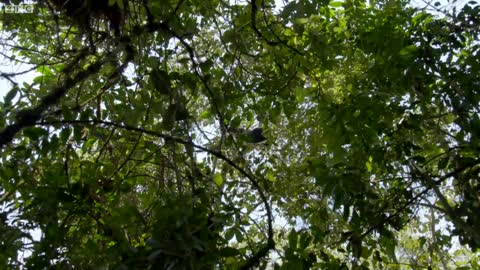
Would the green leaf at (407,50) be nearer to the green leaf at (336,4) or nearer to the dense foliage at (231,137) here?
the dense foliage at (231,137)

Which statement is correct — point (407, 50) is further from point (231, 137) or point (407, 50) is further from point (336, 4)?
point (231, 137)

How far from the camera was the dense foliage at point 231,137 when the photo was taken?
159 centimetres

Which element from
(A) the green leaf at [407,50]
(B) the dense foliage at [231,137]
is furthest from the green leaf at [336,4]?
(A) the green leaf at [407,50]

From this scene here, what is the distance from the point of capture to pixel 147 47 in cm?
233

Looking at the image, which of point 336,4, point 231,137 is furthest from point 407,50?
point 231,137

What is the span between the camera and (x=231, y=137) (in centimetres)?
198

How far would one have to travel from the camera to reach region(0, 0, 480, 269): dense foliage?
1593 millimetres

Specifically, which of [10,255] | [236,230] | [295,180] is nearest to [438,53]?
[295,180]

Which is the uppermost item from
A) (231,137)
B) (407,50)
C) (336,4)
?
(336,4)

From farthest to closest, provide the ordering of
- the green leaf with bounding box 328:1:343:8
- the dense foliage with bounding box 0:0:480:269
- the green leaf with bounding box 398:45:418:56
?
the green leaf with bounding box 328:1:343:8 → the green leaf with bounding box 398:45:418:56 → the dense foliage with bounding box 0:0:480:269

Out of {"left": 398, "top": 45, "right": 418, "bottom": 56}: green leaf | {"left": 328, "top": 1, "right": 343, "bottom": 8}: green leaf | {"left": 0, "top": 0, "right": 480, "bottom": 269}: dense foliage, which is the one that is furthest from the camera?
{"left": 328, "top": 1, "right": 343, "bottom": 8}: green leaf

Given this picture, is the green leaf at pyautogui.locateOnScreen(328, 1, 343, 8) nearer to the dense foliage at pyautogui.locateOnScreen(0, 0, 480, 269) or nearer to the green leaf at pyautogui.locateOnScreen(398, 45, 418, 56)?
the dense foliage at pyautogui.locateOnScreen(0, 0, 480, 269)

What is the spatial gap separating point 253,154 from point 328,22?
3.77 feet

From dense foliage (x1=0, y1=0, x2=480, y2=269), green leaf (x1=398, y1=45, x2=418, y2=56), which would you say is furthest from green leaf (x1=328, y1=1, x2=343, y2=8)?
green leaf (x1=398, y1=45, x2=418, y2=56)
